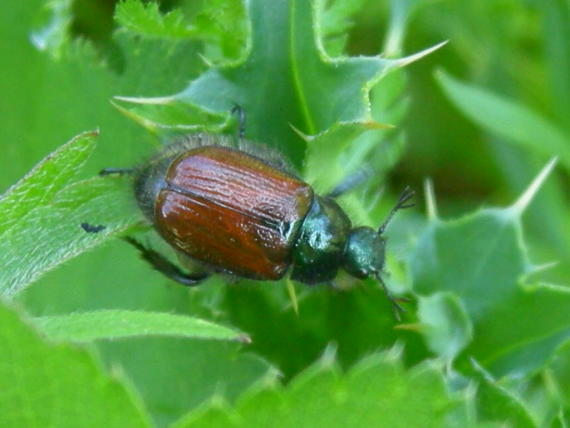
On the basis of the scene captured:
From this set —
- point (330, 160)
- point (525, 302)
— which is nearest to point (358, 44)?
point (330, 160)

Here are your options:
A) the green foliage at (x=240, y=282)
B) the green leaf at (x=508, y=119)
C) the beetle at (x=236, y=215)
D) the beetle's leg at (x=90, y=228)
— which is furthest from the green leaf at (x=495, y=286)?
the green leaf at (x=508, y=119)

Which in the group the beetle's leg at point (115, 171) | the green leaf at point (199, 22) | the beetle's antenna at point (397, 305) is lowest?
the beetle's antenna at point (397, 305)

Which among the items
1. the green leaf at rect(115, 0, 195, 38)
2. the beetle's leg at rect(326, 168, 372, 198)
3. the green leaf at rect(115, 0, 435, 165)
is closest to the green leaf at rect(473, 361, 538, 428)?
the green leaf at rect(115, 0, 435, 165)

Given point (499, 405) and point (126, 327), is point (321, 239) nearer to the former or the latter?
point (499, 405)

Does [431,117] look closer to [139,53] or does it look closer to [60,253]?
[139,53]

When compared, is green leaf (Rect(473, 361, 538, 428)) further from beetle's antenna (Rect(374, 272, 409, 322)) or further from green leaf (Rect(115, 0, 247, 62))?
green leaf (Rect(115, 0, 247, 62))

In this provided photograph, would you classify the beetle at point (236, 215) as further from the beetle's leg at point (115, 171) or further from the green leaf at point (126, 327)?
the green leaf at point (126, 327)
